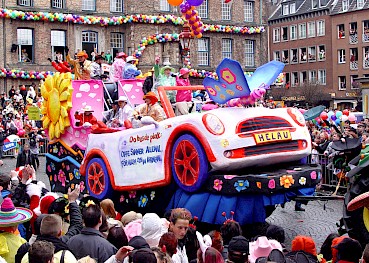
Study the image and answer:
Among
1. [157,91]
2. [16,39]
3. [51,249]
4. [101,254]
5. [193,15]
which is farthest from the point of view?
Answer: [16,39]

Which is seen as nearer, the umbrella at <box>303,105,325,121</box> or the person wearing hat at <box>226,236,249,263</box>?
the person wearing hat at <box>226,236,249,263</box>

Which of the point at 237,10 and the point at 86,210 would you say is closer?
the point at 86,210

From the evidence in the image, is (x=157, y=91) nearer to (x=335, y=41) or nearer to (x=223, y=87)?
(x=223, y=87)

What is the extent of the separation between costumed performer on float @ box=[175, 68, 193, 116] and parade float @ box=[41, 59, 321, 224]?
0.29 m

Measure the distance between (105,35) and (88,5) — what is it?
1962mm

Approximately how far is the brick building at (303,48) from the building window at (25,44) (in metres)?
26.4

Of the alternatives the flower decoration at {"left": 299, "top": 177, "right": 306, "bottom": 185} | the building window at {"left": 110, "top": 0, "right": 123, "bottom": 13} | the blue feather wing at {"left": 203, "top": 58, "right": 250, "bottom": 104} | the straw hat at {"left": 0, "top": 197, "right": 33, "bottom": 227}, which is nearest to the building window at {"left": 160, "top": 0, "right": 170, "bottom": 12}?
the building window at {"left": 110, "top": 0, "right": 123, "bottom": 13}

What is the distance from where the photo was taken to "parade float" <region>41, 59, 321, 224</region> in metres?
8.80

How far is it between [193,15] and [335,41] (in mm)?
43522

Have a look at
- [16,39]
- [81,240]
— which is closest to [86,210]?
[81,240]

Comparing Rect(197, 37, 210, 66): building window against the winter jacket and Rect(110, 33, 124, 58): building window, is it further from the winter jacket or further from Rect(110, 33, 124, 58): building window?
the winter jacket

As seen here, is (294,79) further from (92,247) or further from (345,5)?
(92,247)

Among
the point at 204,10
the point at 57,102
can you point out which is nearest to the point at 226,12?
the point at 204,10

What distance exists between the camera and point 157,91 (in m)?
11.2
